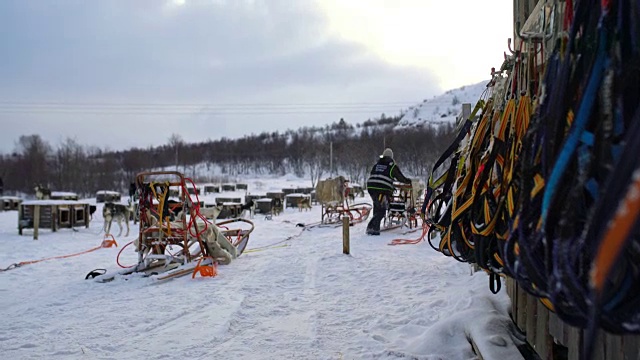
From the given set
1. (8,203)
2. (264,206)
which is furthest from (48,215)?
(8,203)

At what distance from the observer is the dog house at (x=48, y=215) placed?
38.3 feet

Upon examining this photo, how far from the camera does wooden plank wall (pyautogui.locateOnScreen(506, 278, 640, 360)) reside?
5.40 ft

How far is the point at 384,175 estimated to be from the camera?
9.69m

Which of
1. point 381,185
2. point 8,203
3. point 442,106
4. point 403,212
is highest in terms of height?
point 442,106

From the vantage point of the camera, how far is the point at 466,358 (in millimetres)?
3000

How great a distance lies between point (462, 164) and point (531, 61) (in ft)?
2.13

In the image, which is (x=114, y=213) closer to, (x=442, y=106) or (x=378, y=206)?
(x=378, y=206)

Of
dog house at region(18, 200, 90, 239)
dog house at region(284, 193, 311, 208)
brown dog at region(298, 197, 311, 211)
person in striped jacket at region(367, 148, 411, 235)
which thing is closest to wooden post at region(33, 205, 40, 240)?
dog house at region(18, 200, 90, 239)

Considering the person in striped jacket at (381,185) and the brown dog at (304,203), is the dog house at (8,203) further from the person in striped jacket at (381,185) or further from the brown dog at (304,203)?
the person in striped jacket at (381,185)

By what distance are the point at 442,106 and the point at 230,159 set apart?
188 feet

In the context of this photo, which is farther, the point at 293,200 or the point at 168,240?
the point at 293,200

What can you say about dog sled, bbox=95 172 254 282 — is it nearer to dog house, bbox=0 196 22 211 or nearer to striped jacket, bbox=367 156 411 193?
striped jacket, bbox=367 156 411 193

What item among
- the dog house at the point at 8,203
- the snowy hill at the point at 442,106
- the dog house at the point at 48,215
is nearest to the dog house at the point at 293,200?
the dog house at the point at 48,215

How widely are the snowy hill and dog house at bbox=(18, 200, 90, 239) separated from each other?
292ft
